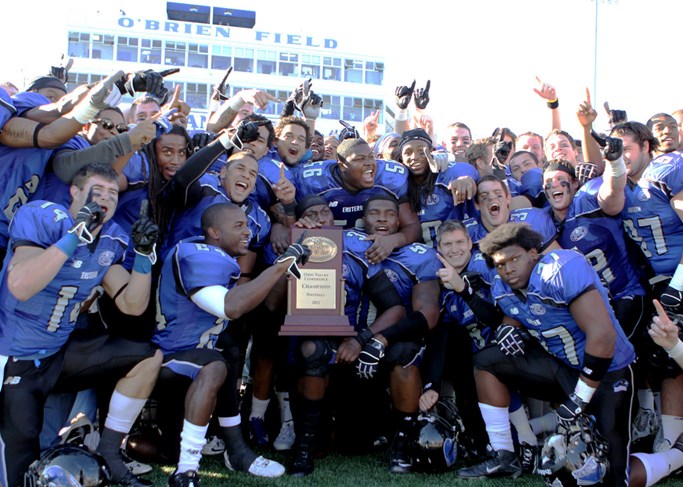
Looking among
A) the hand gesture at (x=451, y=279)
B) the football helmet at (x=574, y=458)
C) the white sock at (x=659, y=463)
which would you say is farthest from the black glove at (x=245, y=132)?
the white sock at (x=659, y=463)

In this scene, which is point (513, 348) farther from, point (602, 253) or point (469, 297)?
point (602, 253)

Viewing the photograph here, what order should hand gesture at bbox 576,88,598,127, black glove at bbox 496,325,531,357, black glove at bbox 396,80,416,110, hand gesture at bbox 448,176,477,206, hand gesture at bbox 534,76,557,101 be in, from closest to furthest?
black glove at bbox 496,325,531,357, hand gesture at bbox 448,176,477,206, hand gesture at bbox 576,88,598,127, hand gesture at bbox 534,76,557,101, black glove at bbox 396,80,416,110

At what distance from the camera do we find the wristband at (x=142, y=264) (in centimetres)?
409

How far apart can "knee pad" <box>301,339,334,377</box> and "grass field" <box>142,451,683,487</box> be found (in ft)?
2.22

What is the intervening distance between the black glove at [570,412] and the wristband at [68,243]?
9.88ft

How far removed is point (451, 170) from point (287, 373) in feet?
7.47

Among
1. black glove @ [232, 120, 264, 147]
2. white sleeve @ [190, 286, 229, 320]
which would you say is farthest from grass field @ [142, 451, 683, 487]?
black glove @ [232, 120, 264, 147]

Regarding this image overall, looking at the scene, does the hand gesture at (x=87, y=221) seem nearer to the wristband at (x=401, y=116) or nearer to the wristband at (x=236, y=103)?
the wristband at (x=236, y=103)

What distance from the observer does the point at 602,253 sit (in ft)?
17.0

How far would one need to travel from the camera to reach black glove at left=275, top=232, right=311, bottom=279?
4.38 metres

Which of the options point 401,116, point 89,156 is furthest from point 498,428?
point 401,116

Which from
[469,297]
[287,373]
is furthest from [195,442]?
[469,297]

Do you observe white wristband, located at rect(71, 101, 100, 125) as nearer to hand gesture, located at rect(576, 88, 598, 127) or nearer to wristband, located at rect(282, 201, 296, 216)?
wristband, located at rect(282, 201, 296, 216)

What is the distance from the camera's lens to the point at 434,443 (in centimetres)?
463
